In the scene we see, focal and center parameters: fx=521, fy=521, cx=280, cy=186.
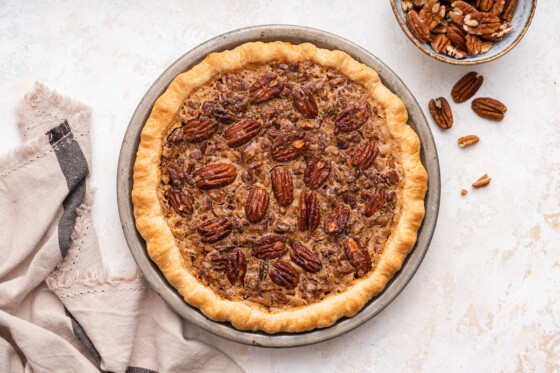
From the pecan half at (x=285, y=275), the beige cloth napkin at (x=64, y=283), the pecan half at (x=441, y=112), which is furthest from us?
the pecan half at (x=441, y=112)

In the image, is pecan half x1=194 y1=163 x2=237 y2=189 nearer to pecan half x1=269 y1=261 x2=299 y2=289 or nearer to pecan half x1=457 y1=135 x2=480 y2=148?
pecan half x1=269 y1=261 x2=299 y2=289

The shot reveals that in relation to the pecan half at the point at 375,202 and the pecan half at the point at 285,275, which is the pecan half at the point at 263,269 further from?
the pecan half at the point at 375,202

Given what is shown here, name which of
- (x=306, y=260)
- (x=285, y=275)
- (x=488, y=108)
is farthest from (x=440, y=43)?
(x=285, y=275)

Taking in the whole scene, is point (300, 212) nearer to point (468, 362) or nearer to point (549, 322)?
point (468, 362)

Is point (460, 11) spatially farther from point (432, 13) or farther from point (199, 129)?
point (199, 129)

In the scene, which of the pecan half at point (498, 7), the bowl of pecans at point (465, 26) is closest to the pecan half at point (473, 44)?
the bowl of pecans at point (465, 26)

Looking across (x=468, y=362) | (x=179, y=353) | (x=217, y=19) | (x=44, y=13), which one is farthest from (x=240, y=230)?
(x=44, y=13)

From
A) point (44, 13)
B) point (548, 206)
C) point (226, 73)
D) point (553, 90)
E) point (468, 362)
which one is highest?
point (44, 13)
